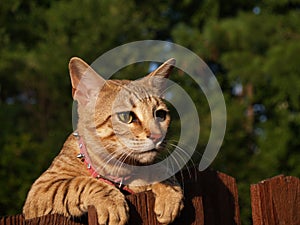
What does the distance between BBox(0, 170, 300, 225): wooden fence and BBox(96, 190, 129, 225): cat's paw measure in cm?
15

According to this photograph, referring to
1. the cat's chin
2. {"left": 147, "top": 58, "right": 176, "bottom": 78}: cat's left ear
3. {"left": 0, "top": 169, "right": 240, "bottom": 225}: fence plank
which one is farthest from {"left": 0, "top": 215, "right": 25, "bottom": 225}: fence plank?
{"left": 147, "top": 58, "right": 176, "bottom": 78}: cat's left ear

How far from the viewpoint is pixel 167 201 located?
1.86 m

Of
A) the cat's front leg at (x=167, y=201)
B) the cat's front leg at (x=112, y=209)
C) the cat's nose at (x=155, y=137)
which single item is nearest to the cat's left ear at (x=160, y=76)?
the cat's nose at (x=155, y=137)

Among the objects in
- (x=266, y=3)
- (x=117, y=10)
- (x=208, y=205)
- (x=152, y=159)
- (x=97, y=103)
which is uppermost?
(x=266, y=3)

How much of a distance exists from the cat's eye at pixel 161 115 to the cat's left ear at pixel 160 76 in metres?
0.22

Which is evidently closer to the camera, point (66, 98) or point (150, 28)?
point (66, 98)

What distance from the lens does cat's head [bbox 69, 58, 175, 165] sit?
7.61 feet

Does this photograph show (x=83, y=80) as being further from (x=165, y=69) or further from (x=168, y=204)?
(x=168, y=204)

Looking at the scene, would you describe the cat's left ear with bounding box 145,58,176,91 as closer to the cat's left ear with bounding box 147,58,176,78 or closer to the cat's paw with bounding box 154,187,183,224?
the cat's left ear with bounding box 147,58,176,78

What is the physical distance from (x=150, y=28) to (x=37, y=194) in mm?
7772

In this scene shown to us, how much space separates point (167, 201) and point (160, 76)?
97cm

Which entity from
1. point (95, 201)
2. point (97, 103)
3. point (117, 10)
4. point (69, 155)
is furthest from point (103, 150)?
point (117, 10)

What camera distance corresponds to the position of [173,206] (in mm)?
1873

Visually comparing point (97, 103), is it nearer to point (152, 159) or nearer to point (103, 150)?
point (103, 150)
